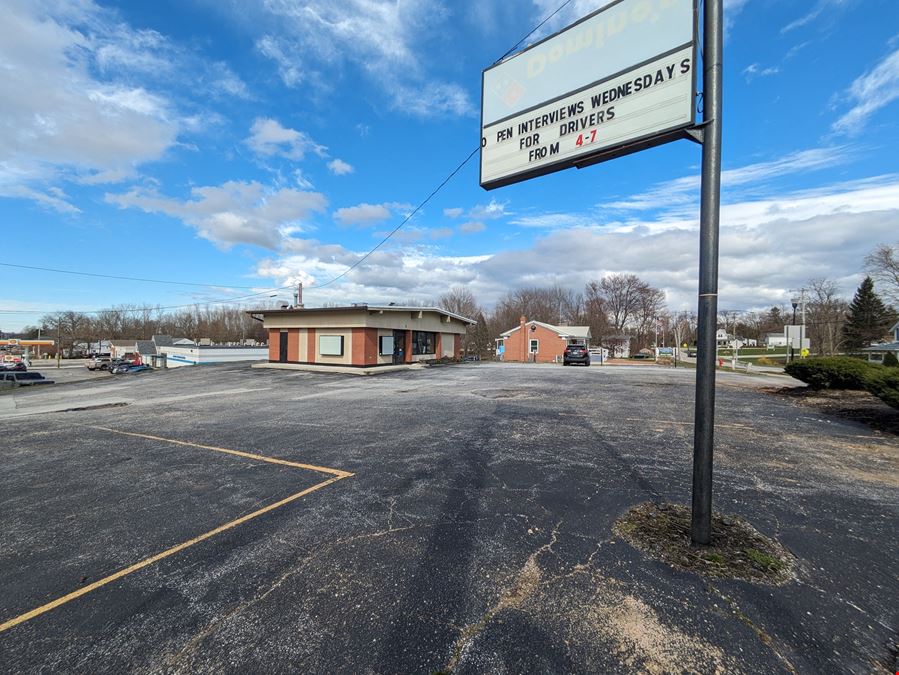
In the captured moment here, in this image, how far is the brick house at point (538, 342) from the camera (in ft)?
146

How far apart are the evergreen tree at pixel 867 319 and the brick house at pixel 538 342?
3496 cm

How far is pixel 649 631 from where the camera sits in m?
2.23

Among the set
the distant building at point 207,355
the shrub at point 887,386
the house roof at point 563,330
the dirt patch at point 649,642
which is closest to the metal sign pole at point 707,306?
the dirt patch at point 649,642

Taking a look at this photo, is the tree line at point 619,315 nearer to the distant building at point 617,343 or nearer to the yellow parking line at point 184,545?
the distant building at point 617,343

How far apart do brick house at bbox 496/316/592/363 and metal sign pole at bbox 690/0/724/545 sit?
40.7m

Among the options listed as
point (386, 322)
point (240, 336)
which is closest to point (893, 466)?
point (386, 322)

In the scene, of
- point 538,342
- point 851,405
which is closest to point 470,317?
point 538,342

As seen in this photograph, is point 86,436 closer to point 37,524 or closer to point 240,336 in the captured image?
point 37,524

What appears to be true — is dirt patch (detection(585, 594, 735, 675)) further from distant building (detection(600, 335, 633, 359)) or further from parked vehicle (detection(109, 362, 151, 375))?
distant building (detection(600, 335, 633, 359))

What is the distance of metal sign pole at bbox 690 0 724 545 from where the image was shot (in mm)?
3086

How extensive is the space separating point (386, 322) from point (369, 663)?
21117 mm

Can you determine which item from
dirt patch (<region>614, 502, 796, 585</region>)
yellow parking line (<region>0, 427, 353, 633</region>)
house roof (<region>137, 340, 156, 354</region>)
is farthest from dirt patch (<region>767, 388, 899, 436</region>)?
house roof (<region>137, 340, 156, 354</region>)

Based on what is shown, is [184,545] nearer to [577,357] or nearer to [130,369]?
[577,357]

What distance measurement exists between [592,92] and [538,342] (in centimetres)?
4225
